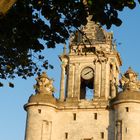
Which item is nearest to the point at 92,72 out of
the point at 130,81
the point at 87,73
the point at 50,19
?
the point at 87,73

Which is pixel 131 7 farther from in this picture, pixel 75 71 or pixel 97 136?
pixel 75 71

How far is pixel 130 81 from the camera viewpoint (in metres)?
47.4

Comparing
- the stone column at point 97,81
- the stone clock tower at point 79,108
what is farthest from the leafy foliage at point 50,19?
the stone column at point 97,81

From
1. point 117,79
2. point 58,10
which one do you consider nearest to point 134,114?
point 117,79

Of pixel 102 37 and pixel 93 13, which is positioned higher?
pixel 102 37

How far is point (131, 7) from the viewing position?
10703 mm

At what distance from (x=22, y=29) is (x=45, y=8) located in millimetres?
724

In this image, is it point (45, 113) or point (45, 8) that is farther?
point (45, 113)

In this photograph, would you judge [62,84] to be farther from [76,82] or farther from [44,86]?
[44,86]

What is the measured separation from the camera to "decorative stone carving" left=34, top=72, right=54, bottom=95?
4793 centimetres

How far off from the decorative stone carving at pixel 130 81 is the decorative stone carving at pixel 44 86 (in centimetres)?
666

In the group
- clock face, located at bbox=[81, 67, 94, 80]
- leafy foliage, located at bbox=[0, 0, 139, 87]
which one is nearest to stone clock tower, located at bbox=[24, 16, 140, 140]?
clock face, located at bbox=[81, 67, 94, 80]

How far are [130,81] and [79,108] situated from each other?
5.30m

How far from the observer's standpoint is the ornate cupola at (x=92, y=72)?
1891 inches
